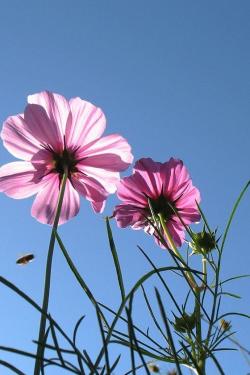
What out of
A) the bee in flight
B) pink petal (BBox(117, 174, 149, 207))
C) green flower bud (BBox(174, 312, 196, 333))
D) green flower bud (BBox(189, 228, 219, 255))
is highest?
pink petal (BBox(117, 174, 149, 207))

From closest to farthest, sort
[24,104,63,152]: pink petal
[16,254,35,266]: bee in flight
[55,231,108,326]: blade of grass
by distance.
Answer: [55,231,108,326]: blade of grass → [16,254,35,266]: bee in flight → [24,104,63,152]: pink petal

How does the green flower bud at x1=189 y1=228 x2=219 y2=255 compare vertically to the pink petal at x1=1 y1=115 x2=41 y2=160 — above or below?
below

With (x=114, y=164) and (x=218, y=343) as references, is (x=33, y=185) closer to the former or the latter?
(x=114, y=164)

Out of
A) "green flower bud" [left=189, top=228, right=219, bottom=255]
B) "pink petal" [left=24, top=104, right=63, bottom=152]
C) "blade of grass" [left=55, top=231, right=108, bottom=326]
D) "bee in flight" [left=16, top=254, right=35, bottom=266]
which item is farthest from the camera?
"green flower bud" [left=189, top=228, right=219, bottom=255]

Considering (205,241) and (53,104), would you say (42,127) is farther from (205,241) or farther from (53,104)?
(205,241)

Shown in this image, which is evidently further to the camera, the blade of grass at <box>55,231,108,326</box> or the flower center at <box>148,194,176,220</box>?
the flower center at <box>148,194,176,220</box>

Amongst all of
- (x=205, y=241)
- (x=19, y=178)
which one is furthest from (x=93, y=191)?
(x=205, y=241)

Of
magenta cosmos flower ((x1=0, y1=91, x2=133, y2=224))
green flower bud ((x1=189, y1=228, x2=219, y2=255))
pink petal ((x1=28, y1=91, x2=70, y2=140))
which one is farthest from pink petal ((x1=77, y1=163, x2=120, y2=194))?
green flower bud ((x1=189, y1=228, x2=219, y2=255))

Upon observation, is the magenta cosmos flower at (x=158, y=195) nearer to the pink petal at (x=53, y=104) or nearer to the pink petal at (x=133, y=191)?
the pink petal at (x=133, y=191)

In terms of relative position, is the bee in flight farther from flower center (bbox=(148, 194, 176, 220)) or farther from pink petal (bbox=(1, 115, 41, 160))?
flower center (bbox=(148, 194, 176, 220))
